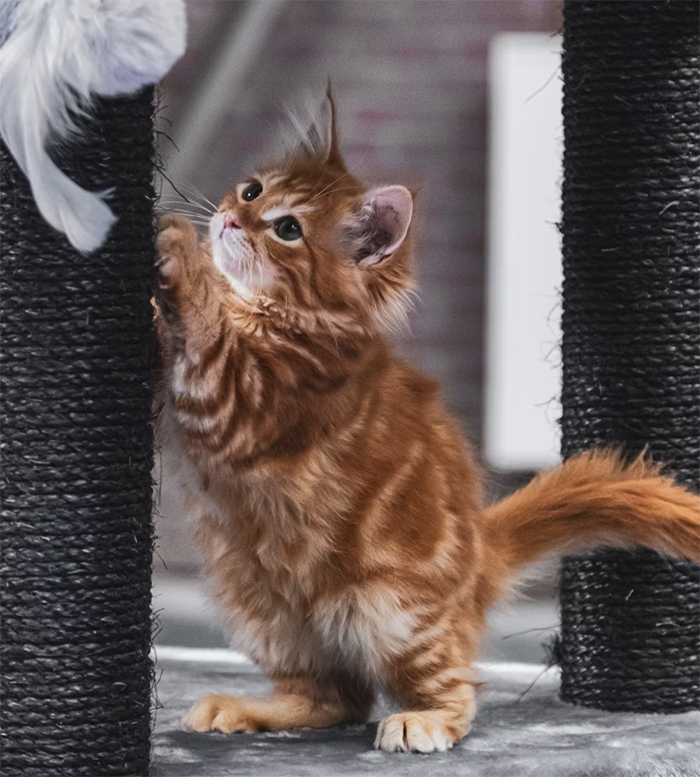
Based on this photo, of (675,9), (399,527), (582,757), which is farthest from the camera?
(675,9)

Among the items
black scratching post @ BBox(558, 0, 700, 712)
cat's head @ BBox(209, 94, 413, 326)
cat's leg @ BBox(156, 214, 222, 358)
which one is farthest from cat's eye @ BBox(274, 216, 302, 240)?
black scratching post @ BBox(558, 0, 700, 712)

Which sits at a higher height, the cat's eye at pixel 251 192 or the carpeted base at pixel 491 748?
the cat's eye at pixel 251 192

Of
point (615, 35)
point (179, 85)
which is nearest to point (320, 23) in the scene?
point (179, 85)

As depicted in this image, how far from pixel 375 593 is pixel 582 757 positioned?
28 cm

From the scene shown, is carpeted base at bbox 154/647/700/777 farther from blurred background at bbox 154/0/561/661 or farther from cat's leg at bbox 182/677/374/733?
blurred background at bbox 154/0/561/661

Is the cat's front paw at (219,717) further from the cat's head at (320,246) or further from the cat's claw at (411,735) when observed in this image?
the cat's head at (320,246)

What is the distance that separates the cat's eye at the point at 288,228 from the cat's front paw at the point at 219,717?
55 cm

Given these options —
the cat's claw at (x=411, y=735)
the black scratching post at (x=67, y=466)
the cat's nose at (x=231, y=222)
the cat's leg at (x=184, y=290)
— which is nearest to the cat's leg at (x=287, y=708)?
the cat's claw at (x=411, y=735)

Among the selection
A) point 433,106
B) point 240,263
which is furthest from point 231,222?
point 433,106

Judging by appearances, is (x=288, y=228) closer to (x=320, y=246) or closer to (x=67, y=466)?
(x=320, y=246)

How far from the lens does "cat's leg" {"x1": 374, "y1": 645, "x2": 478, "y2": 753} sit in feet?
4.11

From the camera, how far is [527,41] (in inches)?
126

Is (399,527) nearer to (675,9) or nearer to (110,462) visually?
(110,462)

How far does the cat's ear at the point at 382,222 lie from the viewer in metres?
1.24
